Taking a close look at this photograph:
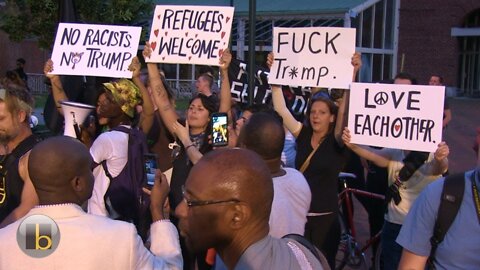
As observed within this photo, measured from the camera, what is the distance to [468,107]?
93.8 ft

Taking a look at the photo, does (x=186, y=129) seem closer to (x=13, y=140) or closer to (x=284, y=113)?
(x=284, y=113)

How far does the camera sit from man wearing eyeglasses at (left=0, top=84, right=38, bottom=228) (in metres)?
3.67

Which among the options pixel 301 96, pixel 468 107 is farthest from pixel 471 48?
pixel 301 96

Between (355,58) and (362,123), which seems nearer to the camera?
(362,123)

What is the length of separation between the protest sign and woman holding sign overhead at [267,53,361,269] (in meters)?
1.69

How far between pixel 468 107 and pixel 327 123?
25111mm

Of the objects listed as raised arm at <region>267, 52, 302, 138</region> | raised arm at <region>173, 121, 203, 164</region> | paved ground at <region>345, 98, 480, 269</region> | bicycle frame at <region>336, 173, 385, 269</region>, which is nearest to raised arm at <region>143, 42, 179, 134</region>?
raised arm at <region>173, 121, 203, 164</region>

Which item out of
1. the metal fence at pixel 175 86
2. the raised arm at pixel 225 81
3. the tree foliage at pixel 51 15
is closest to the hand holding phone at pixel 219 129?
the raised arm at pixel 225 81

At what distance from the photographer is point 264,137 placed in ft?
11.3

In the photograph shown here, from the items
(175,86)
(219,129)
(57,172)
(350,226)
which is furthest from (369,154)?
(175,86)

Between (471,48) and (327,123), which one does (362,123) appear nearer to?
(327,123)

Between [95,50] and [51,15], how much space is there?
27.3 feet

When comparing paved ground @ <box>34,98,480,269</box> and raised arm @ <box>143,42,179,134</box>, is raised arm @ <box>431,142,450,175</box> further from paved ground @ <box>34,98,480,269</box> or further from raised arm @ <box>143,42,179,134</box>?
paved ground @ <box>34,98,480,269</box>

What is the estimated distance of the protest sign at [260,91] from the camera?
7.09 m
